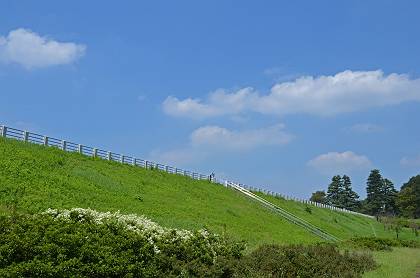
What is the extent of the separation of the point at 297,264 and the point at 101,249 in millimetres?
6774

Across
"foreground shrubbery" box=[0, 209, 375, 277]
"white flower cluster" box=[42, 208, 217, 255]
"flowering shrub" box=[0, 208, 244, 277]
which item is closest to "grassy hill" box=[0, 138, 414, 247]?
"white flower cluster" box=[42, 208, 217, 255]

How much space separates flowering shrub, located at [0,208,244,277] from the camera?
1122 cm

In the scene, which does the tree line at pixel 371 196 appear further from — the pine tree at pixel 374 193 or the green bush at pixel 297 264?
the green bush at pixel 297 264

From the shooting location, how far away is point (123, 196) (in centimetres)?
2900

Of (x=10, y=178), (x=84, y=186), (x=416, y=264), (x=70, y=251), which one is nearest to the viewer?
(x=70, y=251)

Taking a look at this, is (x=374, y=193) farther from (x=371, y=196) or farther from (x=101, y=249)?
(x=101, y=249)

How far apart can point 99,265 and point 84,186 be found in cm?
1655

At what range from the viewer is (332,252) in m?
19.6

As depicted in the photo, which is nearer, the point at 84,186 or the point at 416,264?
the point at 416,264

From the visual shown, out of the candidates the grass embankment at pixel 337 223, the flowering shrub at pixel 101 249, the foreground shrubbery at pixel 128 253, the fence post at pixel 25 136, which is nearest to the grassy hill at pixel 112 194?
the fence post at pixel 25 136

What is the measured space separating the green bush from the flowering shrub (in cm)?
72

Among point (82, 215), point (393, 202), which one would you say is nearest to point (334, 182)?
point (393, 202)

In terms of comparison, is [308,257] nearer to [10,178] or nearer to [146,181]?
[10,178]

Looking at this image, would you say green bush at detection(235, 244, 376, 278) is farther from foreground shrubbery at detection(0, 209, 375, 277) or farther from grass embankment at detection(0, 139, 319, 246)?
grass embankment at detection(0, 139, 319, 246)
